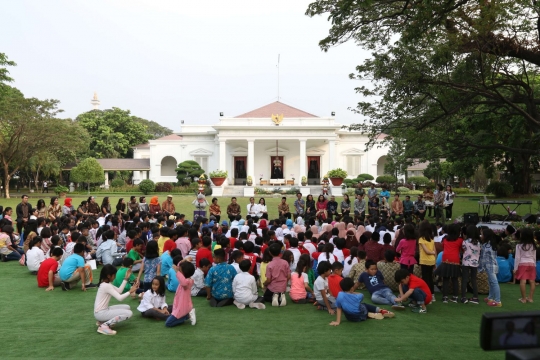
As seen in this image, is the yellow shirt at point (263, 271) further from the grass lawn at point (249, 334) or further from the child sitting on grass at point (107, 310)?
the child sitting on grass at point (107, 310)

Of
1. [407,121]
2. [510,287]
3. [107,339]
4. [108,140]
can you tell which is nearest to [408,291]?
[510,287]

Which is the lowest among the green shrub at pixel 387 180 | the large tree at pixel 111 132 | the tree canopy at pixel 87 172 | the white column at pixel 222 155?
the green shrub at pixel 387 180

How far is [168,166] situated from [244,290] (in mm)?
32959

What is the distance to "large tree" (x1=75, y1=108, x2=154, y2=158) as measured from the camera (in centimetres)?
4215

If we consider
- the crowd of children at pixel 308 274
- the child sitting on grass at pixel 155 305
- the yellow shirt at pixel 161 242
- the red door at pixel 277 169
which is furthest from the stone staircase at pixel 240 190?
the child sitting on grass at pixel 155 305

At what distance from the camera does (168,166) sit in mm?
37625

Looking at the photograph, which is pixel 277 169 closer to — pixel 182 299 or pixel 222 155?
pixel 222 155

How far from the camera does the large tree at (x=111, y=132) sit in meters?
42.2

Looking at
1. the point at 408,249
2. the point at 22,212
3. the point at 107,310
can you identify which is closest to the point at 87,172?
the point at 22,212

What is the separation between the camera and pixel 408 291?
5594mm

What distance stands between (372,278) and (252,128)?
26878 mm

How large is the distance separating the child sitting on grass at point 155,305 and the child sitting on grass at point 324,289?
194 cm

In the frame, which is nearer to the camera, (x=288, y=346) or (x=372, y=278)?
(x=288, y=346)

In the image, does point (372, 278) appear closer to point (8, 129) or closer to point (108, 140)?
point (8, 129)
